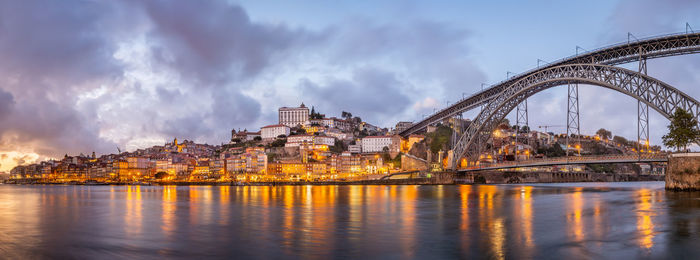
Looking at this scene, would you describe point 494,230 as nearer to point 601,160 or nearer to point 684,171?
point 684,171

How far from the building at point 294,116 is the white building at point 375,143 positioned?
3631 cm

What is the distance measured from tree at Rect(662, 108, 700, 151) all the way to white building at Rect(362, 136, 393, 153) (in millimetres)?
81057

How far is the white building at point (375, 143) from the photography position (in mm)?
116250

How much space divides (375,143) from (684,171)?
3424 inches

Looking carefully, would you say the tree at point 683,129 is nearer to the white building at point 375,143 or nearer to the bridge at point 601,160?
the bridge at point 601,160

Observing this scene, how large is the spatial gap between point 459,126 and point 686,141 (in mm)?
37364

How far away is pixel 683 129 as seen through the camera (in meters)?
33.4

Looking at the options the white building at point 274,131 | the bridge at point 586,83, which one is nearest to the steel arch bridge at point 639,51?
the bridge at point 586,83

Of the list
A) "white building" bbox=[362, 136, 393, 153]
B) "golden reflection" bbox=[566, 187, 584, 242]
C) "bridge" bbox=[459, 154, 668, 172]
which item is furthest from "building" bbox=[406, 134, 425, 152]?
"golden reflection" bbox=[566, 187, 584, 242]

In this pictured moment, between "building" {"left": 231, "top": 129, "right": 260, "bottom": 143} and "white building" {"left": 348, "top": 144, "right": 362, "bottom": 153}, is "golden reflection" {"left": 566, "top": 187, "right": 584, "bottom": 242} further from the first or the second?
"building" {"left": 231, "top": 129, "right": 260, "bottom": 143}

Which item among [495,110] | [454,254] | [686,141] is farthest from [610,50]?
[454,254]

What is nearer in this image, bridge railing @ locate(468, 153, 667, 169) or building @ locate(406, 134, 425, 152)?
bridge railing @ locate(468, 153, 667, 169)

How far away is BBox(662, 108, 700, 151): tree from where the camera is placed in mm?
33094

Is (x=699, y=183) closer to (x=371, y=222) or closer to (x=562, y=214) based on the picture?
(x=562, y=214)
